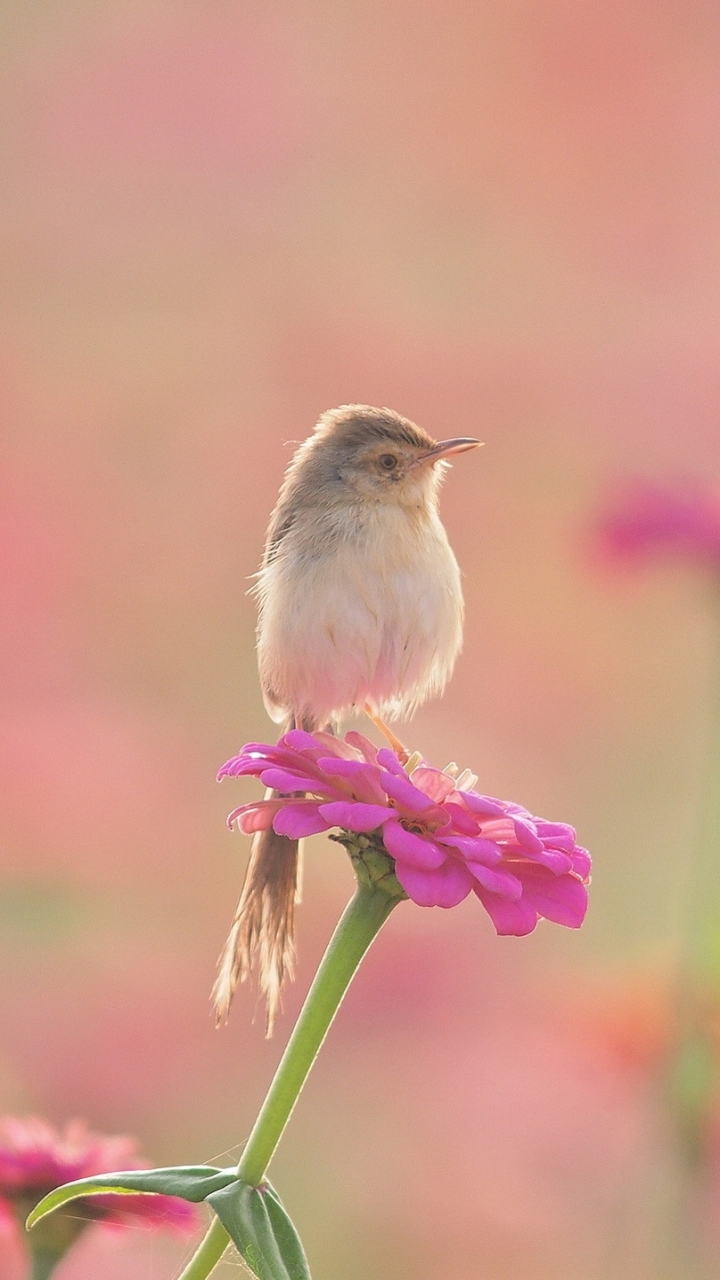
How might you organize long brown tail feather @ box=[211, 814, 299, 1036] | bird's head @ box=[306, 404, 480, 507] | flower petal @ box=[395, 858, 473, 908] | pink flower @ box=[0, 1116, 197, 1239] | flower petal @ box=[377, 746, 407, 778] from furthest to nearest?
bird's head @ box=[306, 404, 480, 507]
long brown tail feather @ box=[211, 814, 299, 1036]
pink flower @ box=[0, 1116, 197, 1239]
flower petal @ box=[377, 746, 407, 778]
flower petal @ box=[395, 858, 473, 908]

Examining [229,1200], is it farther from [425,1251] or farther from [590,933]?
[590,933]

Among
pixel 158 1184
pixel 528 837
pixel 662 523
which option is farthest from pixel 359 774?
pixel 662 523

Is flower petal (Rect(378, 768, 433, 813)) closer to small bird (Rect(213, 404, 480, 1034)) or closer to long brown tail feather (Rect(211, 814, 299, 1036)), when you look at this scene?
long brown tail feather (Rect(211, 814, 299, 1036))

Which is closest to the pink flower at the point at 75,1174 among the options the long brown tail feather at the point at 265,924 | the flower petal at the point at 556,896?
the long brown tail feather at the point at 265,924

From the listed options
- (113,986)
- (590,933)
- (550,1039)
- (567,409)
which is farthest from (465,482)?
(550,1039)

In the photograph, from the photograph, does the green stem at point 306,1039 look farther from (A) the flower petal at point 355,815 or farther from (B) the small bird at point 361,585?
(B) the small bird at point 361,585

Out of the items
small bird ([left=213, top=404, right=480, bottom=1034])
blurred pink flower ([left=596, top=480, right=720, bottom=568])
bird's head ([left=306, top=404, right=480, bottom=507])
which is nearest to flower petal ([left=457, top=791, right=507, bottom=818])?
small bird ([left=213, top=404, right=480, bottom=1034])
